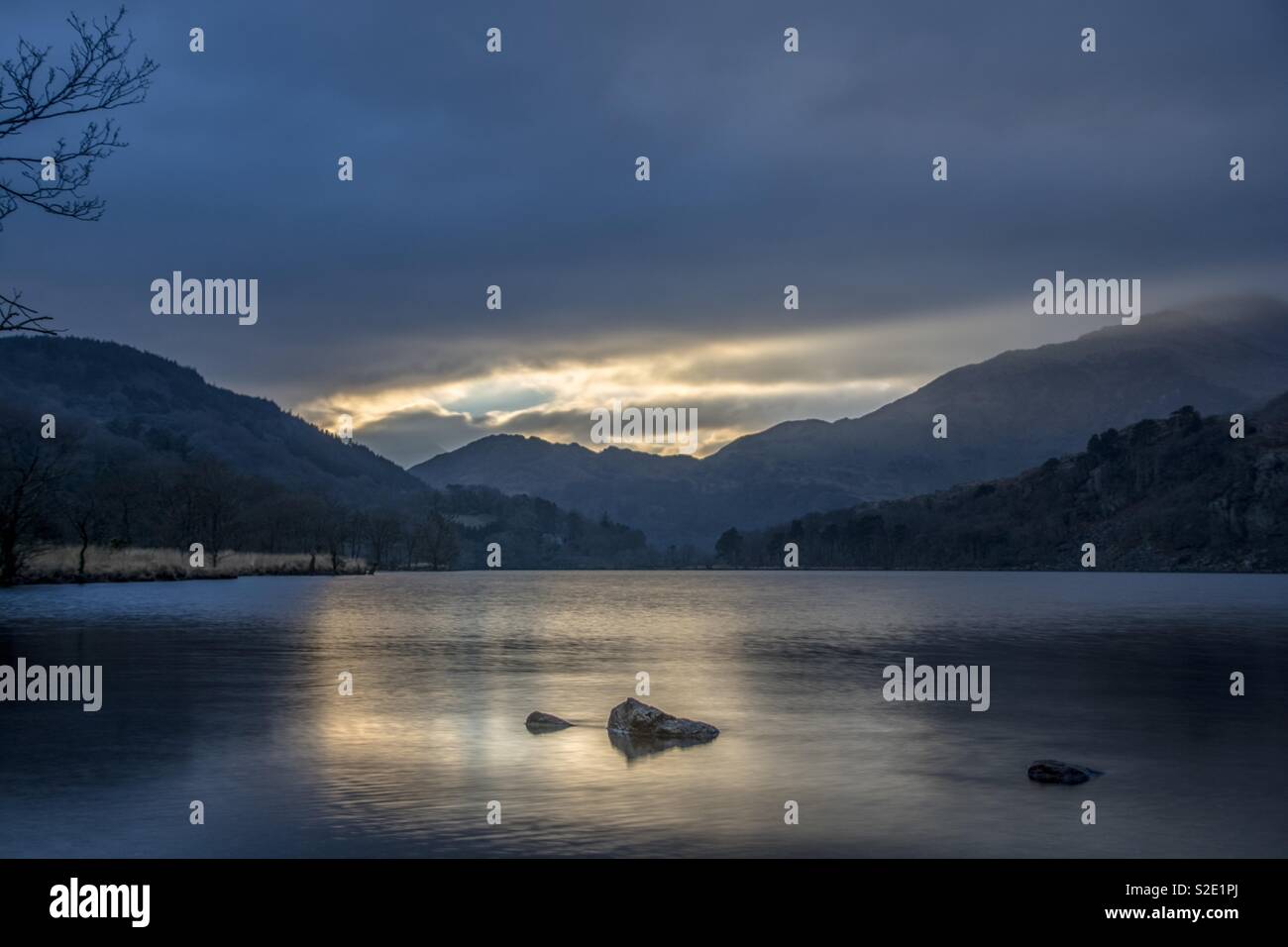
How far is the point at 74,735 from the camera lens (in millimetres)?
35469

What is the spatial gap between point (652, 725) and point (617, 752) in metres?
2.56

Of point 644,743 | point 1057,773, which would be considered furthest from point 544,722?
point 1057,773

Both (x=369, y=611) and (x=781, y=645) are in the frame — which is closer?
(x=781, y=645)

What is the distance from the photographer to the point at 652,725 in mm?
36062

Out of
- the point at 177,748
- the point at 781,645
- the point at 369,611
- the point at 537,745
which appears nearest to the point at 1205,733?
the point at 537,745

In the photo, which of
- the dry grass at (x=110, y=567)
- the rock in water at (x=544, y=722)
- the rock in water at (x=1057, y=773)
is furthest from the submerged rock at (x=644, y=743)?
the dry grass at (x=110, y=567)

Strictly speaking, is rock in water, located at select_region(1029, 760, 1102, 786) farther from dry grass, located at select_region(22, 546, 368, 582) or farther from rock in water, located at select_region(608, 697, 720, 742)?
dry grass, located at select_region(22, 546, 368, 582)

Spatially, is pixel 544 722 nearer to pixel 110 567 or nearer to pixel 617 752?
pixel 617 752

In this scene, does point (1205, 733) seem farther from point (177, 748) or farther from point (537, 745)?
point (177, 748)

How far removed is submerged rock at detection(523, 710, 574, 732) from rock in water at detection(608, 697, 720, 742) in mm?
2053

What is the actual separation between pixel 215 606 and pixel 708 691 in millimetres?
78572

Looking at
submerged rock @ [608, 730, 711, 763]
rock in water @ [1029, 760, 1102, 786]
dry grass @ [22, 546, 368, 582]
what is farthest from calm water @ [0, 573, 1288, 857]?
dry grass @ [22, 546, 368, 582]

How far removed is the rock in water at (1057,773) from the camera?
1164 inches
